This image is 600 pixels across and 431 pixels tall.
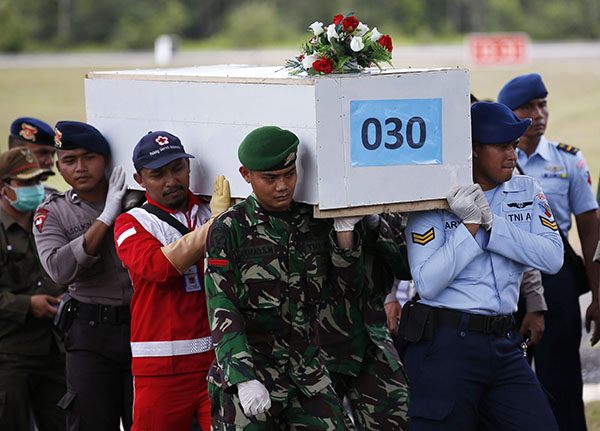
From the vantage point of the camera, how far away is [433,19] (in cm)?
5516

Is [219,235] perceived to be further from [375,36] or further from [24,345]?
[24,345]

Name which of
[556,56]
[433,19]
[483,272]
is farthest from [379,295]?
[433,19]

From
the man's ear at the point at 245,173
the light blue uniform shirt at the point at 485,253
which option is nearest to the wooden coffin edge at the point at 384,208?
the light blue uniform shirt at the point at 485,253

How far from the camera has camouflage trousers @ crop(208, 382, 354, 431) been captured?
4.01m

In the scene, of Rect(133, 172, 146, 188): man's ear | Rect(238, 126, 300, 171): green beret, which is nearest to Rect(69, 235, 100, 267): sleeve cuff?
Rect(133, 172, 146, 188): man's ear

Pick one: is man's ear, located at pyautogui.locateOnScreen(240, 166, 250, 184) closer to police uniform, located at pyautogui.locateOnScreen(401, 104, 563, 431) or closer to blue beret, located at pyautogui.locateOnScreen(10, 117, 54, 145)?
police uniform, located at pyautogui.locateOnScreen(401, 104, 563, 431)

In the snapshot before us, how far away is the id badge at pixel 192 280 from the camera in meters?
4.64

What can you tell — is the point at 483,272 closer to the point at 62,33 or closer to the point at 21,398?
the point at 21,398

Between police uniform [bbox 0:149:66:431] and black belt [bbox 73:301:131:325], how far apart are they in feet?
2.49

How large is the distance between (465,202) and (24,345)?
3.04m

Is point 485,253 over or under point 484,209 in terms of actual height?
under

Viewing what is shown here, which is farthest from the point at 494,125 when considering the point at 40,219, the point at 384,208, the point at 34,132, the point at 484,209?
the point at 34,132

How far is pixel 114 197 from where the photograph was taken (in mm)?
5027

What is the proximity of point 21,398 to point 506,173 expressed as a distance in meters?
3.23
